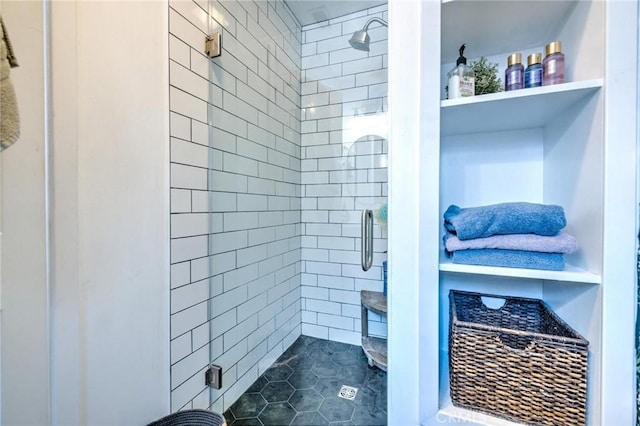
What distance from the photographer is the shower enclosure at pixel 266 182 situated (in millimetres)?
1095

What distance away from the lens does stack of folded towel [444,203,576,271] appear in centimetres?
64

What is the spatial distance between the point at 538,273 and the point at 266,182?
1318 mm

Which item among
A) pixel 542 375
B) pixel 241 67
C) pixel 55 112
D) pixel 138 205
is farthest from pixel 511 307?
pixel 241 67

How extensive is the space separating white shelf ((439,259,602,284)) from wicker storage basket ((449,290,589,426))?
0.45 ft

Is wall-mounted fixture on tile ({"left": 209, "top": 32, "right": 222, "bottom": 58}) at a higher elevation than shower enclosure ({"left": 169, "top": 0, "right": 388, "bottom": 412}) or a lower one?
higher

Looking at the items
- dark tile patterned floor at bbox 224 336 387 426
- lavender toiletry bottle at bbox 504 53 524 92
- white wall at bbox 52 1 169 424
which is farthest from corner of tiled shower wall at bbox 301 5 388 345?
white wall at bbox 52 1 169 424

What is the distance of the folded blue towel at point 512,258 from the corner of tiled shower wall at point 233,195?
101 cm

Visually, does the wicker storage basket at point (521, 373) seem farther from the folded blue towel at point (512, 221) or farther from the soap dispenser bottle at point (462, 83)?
the soap dispenser bottle at point (462, 83)

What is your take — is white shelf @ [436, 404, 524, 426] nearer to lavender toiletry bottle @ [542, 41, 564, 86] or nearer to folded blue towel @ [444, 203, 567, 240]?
folded blue towel @ [444, 203, 567, 240]

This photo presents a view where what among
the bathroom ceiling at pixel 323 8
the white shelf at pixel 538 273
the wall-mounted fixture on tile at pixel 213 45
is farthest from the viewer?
the bathroom ceiling at pixel 323 8

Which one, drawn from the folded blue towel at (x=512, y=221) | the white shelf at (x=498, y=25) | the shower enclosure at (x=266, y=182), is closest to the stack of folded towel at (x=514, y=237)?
the folded blue towel at (x=512, y=221)

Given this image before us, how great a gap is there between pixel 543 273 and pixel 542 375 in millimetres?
244

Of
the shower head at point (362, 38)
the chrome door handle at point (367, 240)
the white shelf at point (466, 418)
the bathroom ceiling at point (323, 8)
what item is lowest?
the white shelf at point (466, 418)

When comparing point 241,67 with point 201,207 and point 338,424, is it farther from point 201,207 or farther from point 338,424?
point 338,424
